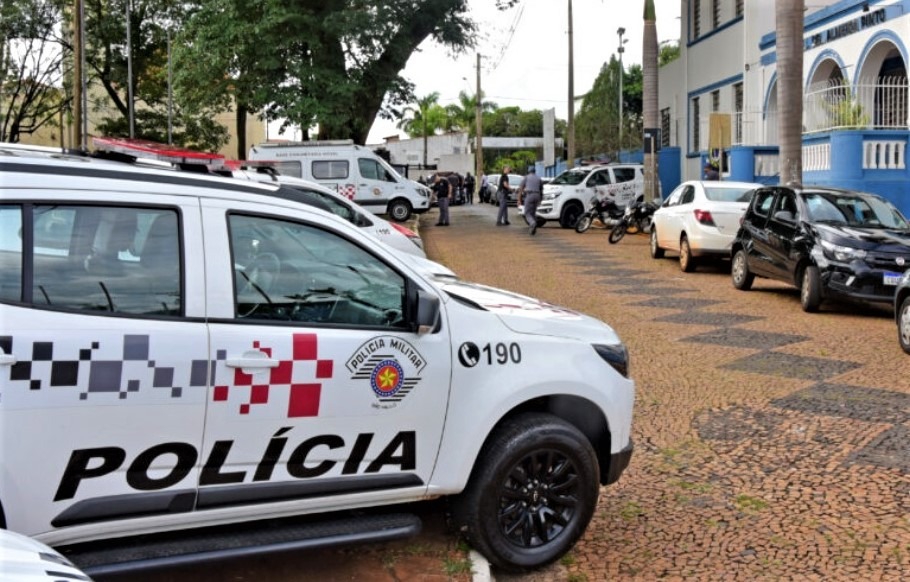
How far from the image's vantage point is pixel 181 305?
11.4ft

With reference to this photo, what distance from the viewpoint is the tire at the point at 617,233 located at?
21.4 m

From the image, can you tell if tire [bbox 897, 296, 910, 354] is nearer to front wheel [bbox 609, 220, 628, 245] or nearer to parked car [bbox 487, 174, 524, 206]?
front wheel [bbox 609, 220, 628, 245]

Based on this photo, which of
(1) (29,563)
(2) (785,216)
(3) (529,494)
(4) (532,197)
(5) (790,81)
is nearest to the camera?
(1) (29,563)

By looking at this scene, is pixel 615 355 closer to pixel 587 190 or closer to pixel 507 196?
pixel 587 190

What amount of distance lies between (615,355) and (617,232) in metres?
17.4

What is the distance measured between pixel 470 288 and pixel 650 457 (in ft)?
6.24

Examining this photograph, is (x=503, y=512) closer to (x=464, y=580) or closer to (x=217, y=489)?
(x=464, y=580)

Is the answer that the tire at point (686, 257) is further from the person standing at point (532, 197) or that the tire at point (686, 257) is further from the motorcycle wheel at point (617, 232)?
the person standing at point (532, 197)

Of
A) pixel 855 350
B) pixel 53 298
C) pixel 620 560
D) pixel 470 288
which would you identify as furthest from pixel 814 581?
pixel 855 350

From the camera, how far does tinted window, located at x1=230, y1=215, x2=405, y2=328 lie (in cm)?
367

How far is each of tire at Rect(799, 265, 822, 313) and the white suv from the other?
1469 centimetres

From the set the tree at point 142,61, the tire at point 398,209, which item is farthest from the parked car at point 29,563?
the tree at point 142,61

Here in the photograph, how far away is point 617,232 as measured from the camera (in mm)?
21516

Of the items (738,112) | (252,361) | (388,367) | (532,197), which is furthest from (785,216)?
(738,112)
